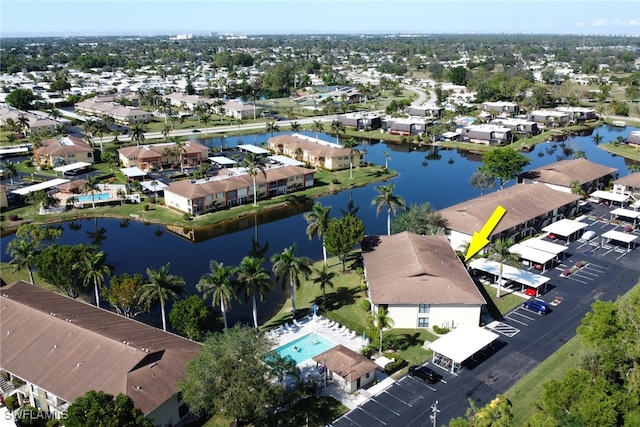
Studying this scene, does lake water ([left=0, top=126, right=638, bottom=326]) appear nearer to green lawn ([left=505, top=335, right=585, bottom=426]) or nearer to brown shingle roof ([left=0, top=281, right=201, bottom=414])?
brown shingle roof ([left=0, top=281, right=201, bottom=414])

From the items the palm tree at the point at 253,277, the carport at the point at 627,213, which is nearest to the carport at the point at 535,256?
the carport at the point at 627,213

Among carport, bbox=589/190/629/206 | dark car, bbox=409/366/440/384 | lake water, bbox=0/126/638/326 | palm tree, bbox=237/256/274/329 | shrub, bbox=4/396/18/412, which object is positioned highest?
palm tree, bbox=237/256/274/329

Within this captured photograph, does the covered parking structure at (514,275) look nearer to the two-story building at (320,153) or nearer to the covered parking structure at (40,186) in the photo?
the two-story building at (320,153)

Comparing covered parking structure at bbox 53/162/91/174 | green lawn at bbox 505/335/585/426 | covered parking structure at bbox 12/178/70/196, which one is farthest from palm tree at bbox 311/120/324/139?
green lawn at bbox 505/335/585/426

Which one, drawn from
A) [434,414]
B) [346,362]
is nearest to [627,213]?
[346,362]

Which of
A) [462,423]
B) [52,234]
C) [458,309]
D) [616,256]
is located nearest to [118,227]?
[52,234]

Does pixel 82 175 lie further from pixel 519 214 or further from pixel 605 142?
pixel 605 142
